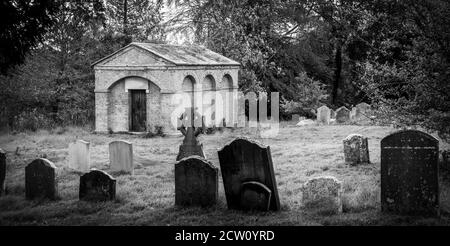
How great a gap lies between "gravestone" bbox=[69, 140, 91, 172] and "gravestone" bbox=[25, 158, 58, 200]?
3.73 meters

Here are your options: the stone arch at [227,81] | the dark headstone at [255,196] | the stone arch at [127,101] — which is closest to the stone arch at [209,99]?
the stone arch at [227,81]

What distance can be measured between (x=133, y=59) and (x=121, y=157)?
10938mm

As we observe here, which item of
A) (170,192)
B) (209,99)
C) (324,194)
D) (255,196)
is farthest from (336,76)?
(255,196)

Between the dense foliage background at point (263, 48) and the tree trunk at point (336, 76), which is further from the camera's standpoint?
the tree trunk at point (336, 76)

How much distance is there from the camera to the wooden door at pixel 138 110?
26.5 m

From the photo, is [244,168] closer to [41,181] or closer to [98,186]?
[98,186]

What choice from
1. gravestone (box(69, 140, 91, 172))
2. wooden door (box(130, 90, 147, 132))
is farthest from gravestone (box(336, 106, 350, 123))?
gravestone (box(69, 140, 91, 172))

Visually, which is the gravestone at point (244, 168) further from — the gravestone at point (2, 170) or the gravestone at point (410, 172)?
the gravestone at point (2, 170)

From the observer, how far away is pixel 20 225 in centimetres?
1040

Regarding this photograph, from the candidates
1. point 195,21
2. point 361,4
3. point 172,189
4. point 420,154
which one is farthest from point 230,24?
point 420,154

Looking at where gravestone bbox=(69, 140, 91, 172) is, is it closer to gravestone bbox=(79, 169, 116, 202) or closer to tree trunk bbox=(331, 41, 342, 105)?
gravestone bbox=(79, 169, 116, 202)

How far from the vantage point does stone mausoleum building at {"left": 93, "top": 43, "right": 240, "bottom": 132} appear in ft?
83.9

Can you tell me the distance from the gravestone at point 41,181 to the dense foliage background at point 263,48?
2.13 meters
